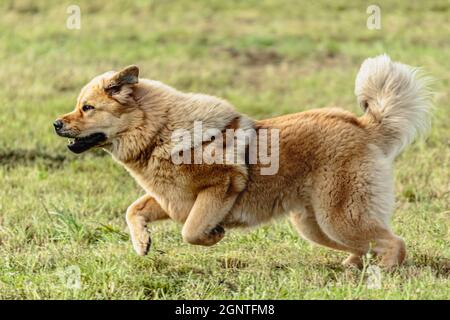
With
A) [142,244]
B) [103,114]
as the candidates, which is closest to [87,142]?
[103,114]

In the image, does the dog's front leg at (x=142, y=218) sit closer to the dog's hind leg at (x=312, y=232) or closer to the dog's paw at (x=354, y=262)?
the dog's hind leg at (x=312, y=232)

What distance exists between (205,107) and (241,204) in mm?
710

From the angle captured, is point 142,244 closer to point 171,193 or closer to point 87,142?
point 171,193

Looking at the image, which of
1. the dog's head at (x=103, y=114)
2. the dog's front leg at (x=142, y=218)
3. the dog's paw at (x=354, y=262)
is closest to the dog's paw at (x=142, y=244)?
the dog's front leg at (x=142, y=218)

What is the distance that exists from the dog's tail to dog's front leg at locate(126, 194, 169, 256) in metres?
1.57

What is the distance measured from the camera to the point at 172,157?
576 cm

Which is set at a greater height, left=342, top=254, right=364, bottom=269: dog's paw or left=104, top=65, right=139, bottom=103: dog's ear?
left=104, top=65, right=139, bottom=103: dog's ear

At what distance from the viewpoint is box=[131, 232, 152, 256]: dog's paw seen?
5.68 metres

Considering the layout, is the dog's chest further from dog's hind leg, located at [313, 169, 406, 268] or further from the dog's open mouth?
dog's hind leg, located at [313, 169, 406, 268]

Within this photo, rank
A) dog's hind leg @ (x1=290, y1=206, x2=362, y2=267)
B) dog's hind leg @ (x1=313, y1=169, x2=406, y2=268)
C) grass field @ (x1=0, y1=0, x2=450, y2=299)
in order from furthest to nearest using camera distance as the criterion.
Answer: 1. dog's hind leg @ (x1=290, y1=206, x2=362, y2=267)
2. dog's hind leg @ (x1=313, y1=169, x2=406, y2=268)
3. grass field @ (x1=0, y1=0, x2=450, y2=299)

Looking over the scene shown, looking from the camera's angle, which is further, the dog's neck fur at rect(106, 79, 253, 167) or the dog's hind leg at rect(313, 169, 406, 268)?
the dog's neck fur at rect(106, 79, 253, 167)

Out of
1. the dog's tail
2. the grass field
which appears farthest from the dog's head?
the dog's tail

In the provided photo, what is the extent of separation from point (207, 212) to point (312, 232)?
2.78 feet

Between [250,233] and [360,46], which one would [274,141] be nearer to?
[250,233]
